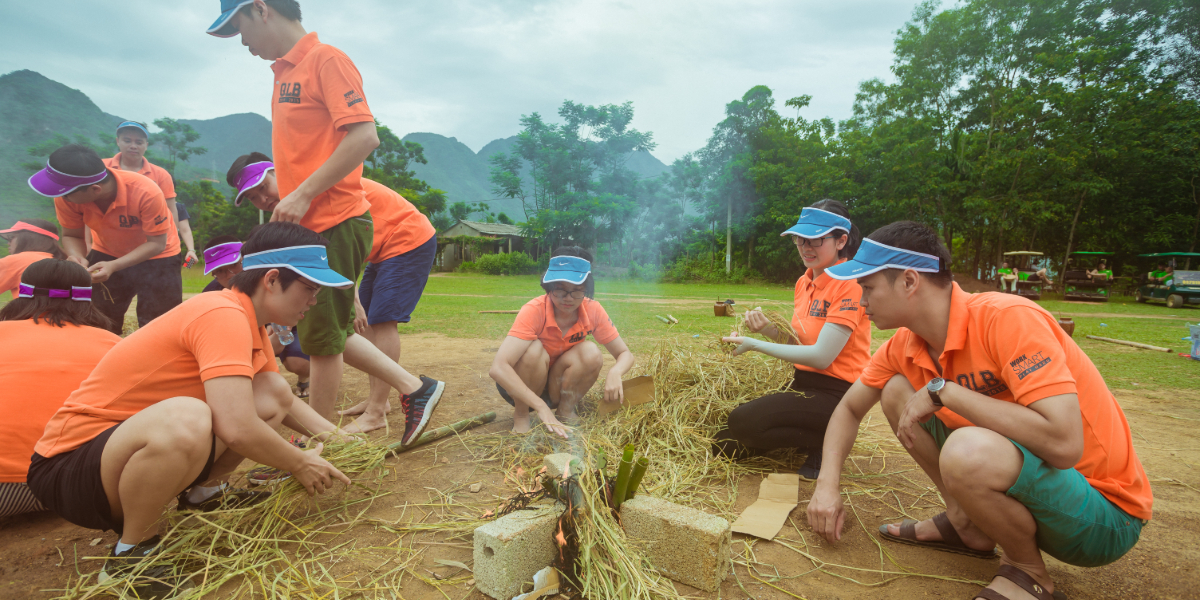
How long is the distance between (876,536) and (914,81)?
2830 cm

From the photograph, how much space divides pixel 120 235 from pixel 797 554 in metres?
4.72

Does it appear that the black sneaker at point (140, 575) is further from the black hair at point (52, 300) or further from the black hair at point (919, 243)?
the black hair at point (919, 243)

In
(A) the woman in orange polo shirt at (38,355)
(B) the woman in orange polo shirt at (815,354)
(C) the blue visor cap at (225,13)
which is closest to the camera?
(A) the woman in orange polo shirt at (38,355)

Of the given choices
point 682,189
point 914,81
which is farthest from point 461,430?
point 914,81

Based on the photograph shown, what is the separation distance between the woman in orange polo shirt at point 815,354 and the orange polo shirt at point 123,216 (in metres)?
4.06

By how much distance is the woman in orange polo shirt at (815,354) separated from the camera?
2568mm

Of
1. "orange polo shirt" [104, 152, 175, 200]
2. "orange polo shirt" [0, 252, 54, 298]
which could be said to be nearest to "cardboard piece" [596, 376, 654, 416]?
"orange polo shirt" [0, 252, 54, 298]

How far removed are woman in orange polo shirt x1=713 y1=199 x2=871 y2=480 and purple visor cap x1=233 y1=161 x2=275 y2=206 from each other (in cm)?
270

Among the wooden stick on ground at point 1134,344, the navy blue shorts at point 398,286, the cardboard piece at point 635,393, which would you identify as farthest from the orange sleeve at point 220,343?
the wooden stick on ground at point 1134,344

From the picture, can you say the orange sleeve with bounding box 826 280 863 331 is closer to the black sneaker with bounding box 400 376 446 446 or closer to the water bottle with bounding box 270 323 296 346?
the black sneaker with bounding box 400 376 446 446

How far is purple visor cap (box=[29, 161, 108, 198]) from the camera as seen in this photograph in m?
3.33

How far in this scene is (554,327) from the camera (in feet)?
10.6

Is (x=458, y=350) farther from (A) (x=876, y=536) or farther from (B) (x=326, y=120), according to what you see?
(A) (x=876, y=536)

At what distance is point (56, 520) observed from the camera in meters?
2.23
